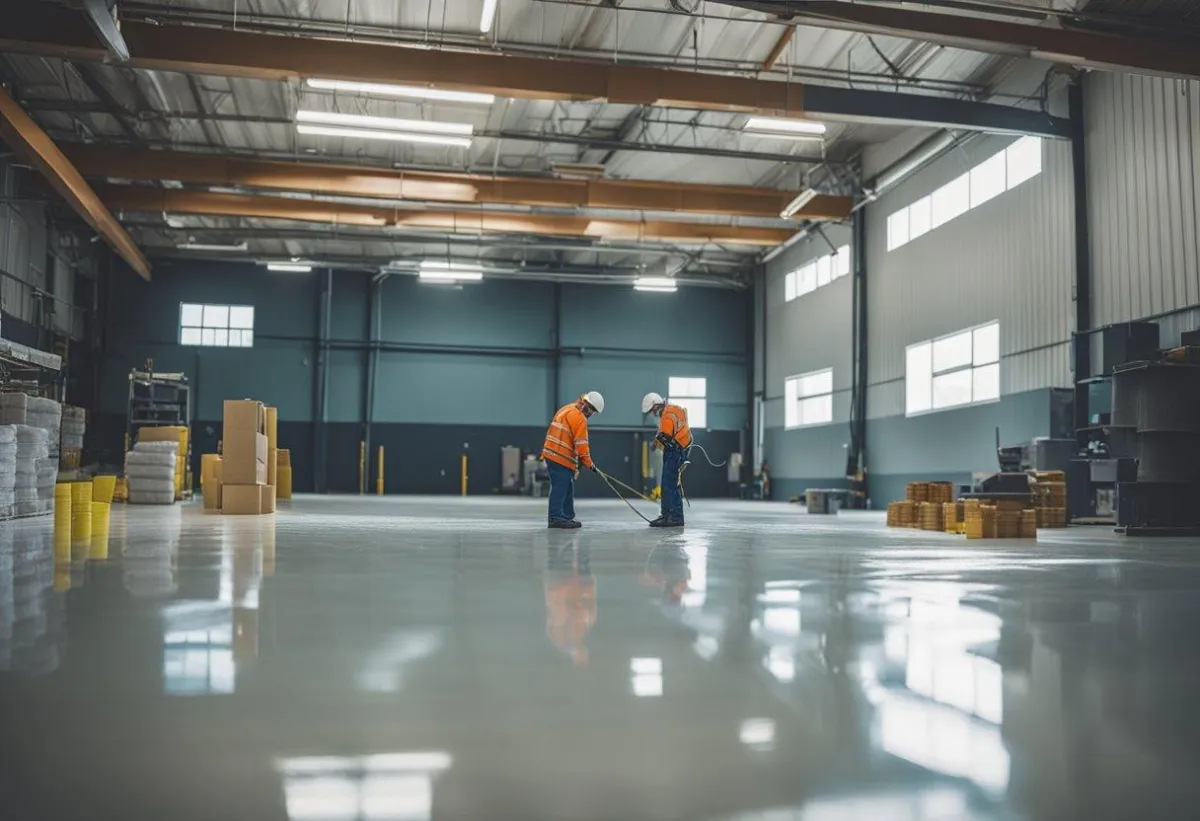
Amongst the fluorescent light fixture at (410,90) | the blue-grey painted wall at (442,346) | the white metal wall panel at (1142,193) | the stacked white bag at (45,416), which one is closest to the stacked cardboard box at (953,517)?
the white metal wall panel at (1142,193)

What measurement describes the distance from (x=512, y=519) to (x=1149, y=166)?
11.2 meters

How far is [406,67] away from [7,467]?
309 inches

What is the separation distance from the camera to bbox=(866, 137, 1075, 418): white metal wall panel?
15.8 m

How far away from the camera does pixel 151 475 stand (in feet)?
57.7

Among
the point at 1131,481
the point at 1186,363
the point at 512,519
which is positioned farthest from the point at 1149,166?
the point at 512,519

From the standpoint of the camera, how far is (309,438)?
28719mm

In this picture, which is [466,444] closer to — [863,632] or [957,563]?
[957,563]

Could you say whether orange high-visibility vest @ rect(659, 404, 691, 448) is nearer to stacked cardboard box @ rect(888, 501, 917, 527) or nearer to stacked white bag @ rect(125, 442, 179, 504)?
stacked cardboard box @ rect(888, 501, 917, 527)

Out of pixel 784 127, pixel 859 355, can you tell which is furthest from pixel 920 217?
pixel 784 127

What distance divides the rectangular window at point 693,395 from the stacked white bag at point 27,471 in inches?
855

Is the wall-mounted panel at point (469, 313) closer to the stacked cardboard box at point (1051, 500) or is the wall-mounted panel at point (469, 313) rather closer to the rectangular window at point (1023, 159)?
the rectangular window at point (1023, 159)

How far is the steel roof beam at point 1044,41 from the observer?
1256 cm

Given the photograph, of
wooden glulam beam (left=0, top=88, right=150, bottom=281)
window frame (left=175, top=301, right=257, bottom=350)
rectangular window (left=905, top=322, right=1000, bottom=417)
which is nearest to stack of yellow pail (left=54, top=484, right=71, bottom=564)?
wooden glulam beam (left=0, top=88, right=150, bottom=281)

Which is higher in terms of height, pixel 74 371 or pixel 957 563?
pixel 74 371
